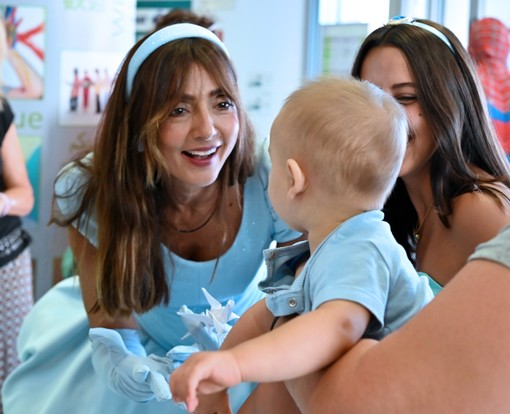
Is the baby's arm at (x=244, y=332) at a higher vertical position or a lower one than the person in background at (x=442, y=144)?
lower

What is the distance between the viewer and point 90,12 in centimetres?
339

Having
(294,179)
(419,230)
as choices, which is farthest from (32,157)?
(294,179)

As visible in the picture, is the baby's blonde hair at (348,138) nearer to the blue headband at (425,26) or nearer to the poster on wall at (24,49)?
the blue headband at (425,26)

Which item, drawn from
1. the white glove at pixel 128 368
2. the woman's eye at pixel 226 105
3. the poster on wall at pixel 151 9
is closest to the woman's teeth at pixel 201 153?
the woman's eye at pixel 226 105

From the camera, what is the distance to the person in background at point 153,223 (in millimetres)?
1812

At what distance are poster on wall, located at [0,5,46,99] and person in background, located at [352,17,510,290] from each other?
80.8 inches

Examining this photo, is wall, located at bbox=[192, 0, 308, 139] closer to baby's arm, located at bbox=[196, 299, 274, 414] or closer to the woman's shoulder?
the woman's shoulder

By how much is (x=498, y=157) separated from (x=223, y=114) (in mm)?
618

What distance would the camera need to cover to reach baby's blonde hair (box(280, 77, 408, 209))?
3.51 ft

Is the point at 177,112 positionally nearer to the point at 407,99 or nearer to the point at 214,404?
the point at 407,99

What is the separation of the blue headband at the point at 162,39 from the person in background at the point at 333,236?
0.76 metres

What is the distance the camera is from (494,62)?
293cm

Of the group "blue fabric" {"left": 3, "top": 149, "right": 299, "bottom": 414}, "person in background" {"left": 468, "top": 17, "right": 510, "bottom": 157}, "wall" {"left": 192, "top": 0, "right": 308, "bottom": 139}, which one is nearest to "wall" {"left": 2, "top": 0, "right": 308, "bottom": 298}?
"person in background" {"left": 468, "top": 17, "right": 510, "bottom": 157}

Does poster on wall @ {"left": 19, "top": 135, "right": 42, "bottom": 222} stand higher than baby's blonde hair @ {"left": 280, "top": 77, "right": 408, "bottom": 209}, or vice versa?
baby's blonde hair @ {"left": 280, "top": 77, "right": 408, "bottom": 209}
